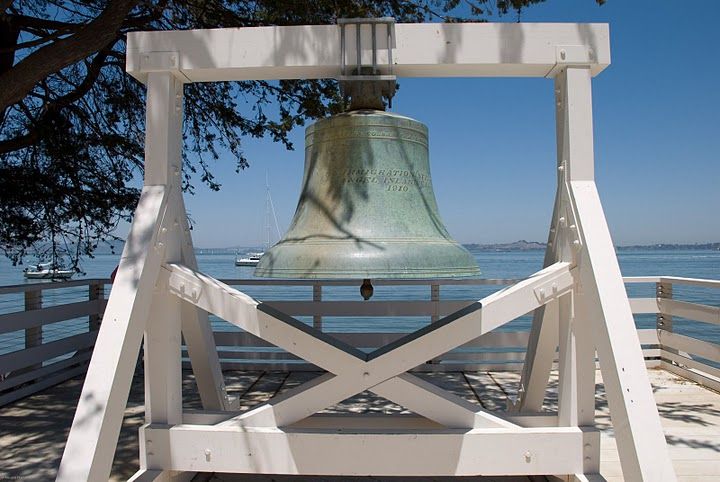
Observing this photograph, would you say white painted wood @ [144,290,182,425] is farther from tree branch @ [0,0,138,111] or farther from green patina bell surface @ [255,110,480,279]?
tree branch @ [0,0,138,111]

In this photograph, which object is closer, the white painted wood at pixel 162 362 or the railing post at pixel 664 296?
the white painted wood at pixel 162 362

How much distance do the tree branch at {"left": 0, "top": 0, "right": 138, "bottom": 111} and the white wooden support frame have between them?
1680 millimetres

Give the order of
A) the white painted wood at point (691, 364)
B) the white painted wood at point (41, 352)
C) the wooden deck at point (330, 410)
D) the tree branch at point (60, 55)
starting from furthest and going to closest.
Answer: the white painted wood at point (691, 364), the white painted wood at point (41, 352), the tree branch at point (60, 55), the wooden deck at point (330, 410)

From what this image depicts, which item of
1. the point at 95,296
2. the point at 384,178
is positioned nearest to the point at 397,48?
the point at 384,178

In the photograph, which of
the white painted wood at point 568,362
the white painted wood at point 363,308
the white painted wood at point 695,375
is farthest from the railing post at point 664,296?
the white painted wood at point 568,362

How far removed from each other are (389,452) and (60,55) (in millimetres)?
3502

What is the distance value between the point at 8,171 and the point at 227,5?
3028mm

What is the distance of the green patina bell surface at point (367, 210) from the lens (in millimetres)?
2361

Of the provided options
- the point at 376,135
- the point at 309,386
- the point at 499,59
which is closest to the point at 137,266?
the point at 309,386

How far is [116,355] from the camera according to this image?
2.27 meters

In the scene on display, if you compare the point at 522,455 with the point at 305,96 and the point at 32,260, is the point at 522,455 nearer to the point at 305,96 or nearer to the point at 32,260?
the point at 305,96

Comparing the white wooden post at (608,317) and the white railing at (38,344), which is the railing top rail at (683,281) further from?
the white railing at (38,344)

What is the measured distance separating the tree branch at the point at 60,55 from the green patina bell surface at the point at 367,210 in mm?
2193

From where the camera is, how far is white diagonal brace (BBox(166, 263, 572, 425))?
255 centimetres
